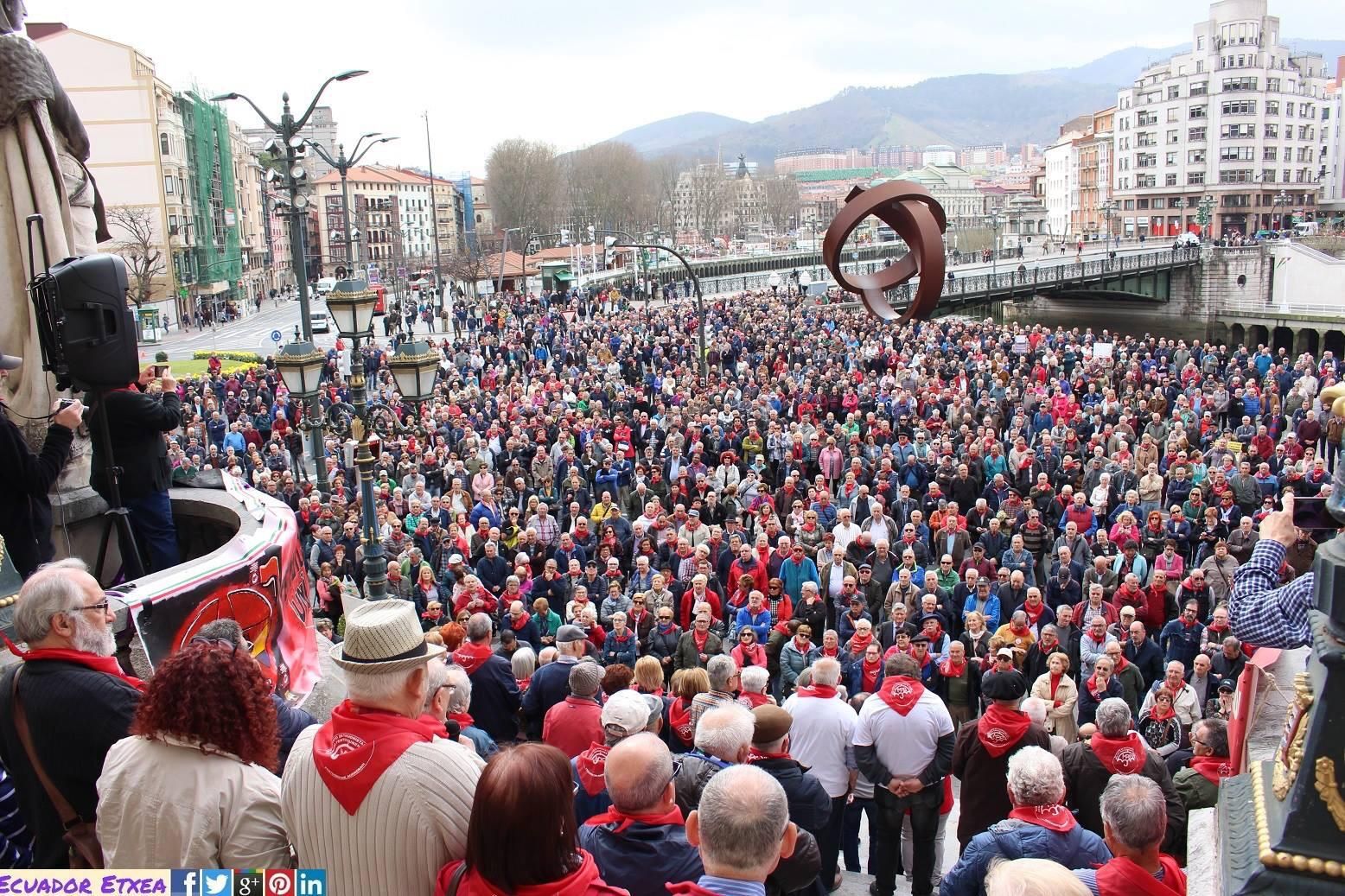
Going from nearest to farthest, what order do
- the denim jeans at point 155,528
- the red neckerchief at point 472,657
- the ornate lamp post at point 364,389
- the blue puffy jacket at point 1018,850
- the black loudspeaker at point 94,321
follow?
the blue puffy jacket at point 1018,850, the black loudspeaker at point 94,321, the denim jeans at point 155,528, the red neckerchief at point 472,657, the ornate lamp post at point 364,389

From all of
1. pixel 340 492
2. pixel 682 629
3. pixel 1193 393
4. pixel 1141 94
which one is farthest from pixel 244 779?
pixel 1141 94

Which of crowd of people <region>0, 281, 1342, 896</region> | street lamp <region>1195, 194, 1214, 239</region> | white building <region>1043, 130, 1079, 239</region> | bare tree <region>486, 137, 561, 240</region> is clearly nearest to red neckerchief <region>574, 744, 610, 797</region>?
crowd of people <region>0, 281, 1342, 896</region>

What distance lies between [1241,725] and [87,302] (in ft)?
14.4

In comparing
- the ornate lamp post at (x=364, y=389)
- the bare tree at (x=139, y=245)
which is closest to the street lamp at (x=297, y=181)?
the ornate lamp post at (x=364, y=389)

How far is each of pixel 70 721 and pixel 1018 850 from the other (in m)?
3.14

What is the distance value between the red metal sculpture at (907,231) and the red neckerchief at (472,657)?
4.46m

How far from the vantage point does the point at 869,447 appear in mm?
14242

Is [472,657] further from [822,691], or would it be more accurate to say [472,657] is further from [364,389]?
[364,389]

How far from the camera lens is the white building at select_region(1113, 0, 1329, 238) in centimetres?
8050

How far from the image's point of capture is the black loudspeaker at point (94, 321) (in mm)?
4406

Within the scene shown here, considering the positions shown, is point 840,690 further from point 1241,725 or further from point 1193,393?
point 1193,393

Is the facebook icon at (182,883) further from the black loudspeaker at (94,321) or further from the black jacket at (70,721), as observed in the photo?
the black loudspeaker at (94,321)

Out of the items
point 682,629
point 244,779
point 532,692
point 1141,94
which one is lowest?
point 682,629

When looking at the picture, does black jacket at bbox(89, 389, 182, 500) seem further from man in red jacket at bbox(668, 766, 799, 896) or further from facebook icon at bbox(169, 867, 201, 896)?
man in red jacket at bbox(668, 766, 799, 896)
